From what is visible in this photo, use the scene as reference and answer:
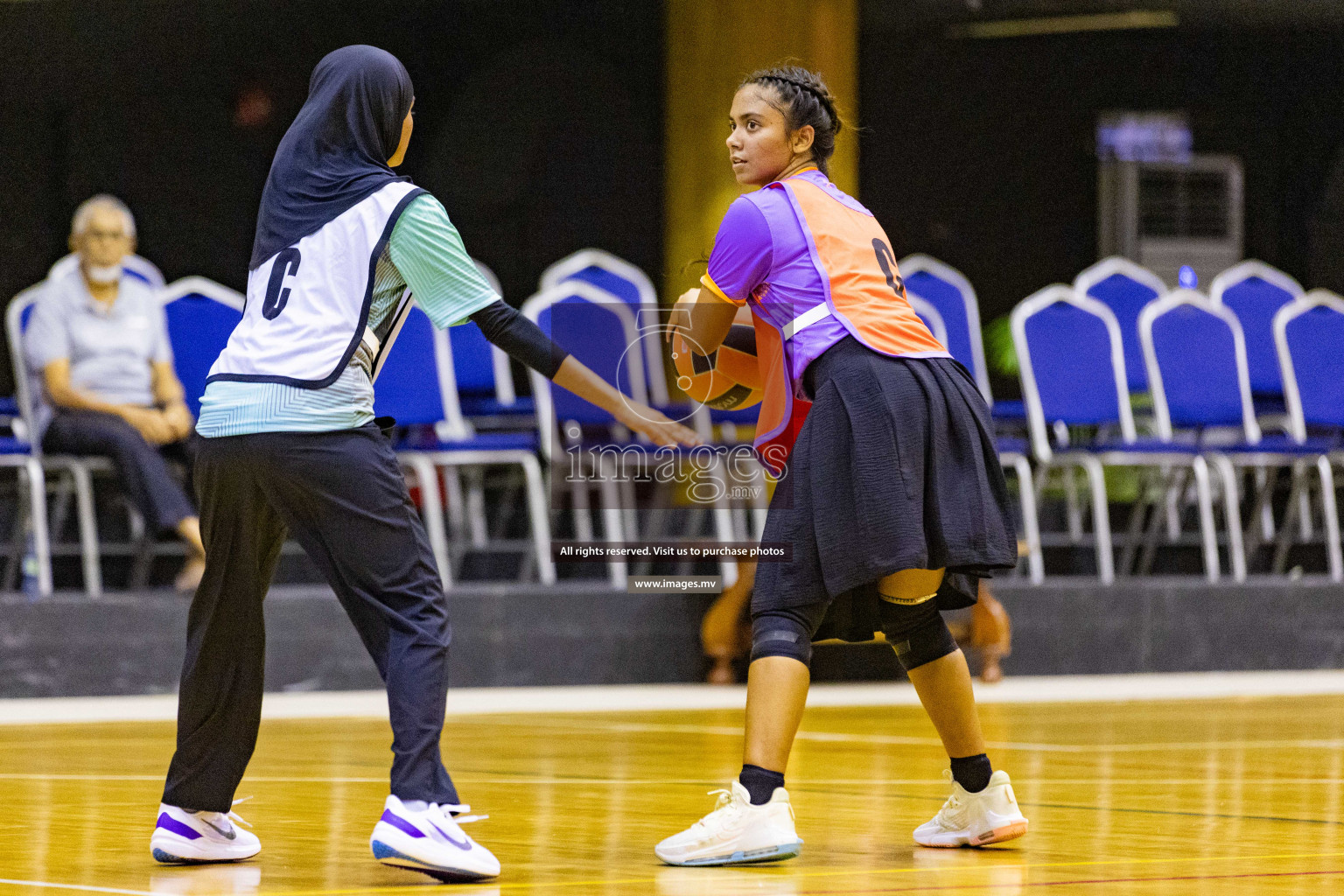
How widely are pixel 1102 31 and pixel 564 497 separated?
6.71 metres

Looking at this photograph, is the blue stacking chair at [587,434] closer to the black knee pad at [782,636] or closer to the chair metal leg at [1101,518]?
the chair metal leg at [1101,518]

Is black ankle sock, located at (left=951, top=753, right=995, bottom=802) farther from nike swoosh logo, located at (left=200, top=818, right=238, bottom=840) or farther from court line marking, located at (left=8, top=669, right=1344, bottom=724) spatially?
court line marking, located at (left=8, top=669, right=1344, bottom=724)

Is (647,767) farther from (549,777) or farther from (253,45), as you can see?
(253,45)

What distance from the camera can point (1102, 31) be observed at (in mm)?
12203

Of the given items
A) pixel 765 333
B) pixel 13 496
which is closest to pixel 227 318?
pixel 13 496

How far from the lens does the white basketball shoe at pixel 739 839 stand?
9.19 ft

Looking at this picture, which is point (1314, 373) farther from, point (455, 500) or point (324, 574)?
point (324, 574)

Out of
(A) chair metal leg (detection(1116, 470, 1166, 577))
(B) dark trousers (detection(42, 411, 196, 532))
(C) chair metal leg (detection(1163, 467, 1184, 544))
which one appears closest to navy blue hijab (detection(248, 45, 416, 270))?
(B) dark trousers (detection(42, 411, 196, 532))

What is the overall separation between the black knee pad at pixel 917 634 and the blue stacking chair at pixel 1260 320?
17.3 feet

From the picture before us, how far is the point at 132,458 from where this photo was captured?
5703 mm

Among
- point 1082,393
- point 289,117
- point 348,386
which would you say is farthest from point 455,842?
point 289,117

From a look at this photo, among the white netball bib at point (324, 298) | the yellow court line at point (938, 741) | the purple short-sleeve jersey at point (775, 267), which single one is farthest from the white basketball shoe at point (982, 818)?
the yellow court line at point (938, 741)

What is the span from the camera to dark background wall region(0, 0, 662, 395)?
964 cm

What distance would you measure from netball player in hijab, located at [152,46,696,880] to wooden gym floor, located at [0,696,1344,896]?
0.25 metres
